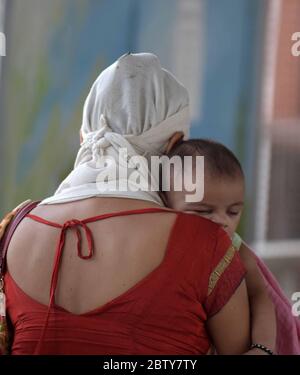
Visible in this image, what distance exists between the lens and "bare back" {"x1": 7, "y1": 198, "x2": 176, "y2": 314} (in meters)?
1.88

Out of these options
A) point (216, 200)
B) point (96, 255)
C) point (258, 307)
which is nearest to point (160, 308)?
point (96, 255)

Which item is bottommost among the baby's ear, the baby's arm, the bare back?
the baby's arm

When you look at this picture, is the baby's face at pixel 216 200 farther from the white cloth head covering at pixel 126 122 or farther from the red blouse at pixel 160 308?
Result: the red blouse at pixel 160 308

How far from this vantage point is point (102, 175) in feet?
6.68

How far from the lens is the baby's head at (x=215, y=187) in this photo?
7.39ft

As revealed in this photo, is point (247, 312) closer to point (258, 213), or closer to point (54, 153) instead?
point (54, 153)

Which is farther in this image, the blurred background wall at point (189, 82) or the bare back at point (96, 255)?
the blurred background wall at point (189, 82)

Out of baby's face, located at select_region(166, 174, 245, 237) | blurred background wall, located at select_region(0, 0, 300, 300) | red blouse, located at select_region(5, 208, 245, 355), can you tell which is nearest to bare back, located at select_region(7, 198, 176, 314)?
red blouse, located at select_region(5, 208, 245, 355)

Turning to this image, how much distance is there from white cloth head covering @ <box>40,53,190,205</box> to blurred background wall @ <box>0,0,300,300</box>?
2.59 meters

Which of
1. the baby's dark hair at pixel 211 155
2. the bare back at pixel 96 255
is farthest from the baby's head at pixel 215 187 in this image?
the bare back at pixel 96 255

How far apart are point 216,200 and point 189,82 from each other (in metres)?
3.66

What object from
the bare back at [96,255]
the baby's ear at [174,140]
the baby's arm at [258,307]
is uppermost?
the baby's ear at [174,140]

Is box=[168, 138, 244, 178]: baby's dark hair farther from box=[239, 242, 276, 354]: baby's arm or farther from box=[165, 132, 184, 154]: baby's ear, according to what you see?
box=[239, 242, 276, 354]: baby's arm
